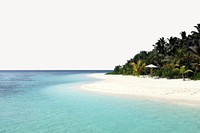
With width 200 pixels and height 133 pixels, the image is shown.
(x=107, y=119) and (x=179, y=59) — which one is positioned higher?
(x=179, y=59)

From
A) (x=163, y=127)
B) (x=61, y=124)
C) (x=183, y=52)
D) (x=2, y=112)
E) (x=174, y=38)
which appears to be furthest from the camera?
(x=174, y=38)

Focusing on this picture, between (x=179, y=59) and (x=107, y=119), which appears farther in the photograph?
(x=179, y=59)

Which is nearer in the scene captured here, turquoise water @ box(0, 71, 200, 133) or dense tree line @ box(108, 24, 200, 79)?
turquoise water @ box(0, 71, 200, 133)

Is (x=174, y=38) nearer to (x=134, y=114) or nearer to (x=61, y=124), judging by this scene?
(x=134, y=114)

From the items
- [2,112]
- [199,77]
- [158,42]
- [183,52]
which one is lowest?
[2,112]

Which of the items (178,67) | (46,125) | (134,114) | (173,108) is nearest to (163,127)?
(134,114)

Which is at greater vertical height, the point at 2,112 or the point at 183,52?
the point at 183,52

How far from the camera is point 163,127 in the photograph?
33.0ft

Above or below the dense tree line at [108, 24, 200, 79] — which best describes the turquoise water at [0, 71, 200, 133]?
below

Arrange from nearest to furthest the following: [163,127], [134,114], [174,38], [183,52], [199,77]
→ [163,127] → [134,114] → [199,77] → [183,52] → [174,38]

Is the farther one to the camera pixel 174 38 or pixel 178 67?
pixel 174 38

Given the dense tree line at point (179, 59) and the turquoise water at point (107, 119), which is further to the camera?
the dense tree line at point (179, 59)

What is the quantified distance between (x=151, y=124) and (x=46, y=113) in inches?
266

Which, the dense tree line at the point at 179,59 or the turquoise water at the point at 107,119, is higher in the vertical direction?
the dense tree line at the point at 179,59
